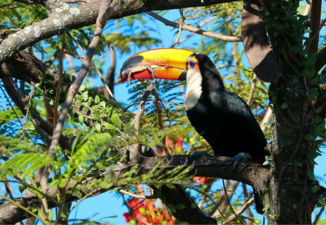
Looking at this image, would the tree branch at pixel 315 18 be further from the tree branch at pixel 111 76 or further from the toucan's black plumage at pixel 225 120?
the tree branch at pixel 111 76

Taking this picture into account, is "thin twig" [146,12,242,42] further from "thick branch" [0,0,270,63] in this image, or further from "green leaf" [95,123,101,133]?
"green leaf" [95,123,101,133]

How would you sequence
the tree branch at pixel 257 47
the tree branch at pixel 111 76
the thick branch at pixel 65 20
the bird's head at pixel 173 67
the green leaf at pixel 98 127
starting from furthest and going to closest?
the tree branch at pixel 111 76, the bird's head at pixel 173 67, the green leaf at pixel 98 127, the thick branch at pixel 65 20, the tree branch at pixel 257 47

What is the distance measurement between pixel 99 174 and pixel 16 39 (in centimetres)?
112

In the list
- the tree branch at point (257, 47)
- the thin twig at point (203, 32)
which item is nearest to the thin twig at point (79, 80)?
the tree branch at point (257, 47)

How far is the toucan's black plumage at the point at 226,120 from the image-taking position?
3482 millimetres

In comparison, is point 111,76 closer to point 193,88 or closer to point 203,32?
point 193,88

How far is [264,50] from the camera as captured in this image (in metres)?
2.40

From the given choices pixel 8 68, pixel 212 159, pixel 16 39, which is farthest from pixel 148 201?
pixel 16 39

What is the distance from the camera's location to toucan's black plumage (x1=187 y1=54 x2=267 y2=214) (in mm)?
3482

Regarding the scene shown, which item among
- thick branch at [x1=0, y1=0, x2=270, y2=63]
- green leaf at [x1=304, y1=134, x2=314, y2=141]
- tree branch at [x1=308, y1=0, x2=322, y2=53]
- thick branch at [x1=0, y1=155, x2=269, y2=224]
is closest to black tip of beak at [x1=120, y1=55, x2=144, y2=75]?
thick branch at [x1=0, y1=0, x2=270, y2=63]

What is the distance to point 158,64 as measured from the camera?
404cm

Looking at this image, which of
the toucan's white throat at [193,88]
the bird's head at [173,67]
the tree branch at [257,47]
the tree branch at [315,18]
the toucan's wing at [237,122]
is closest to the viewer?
the tree branch at [257,47]

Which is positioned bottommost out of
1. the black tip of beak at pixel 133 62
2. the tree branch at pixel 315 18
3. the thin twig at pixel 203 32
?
the tree branch at pixel 315 18

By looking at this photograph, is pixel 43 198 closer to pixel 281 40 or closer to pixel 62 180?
pixel 62 180
